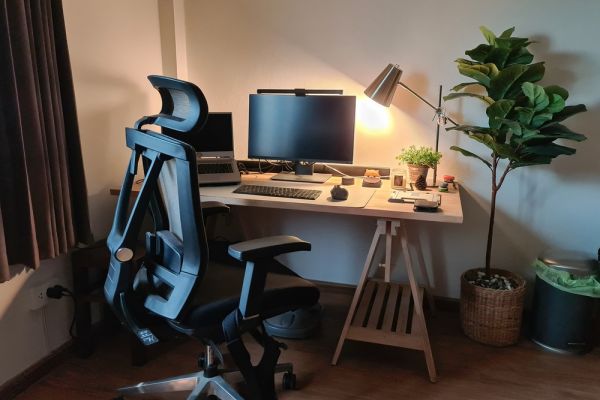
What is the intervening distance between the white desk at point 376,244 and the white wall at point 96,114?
53 centimetres

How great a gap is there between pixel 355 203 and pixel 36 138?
4.17 feet

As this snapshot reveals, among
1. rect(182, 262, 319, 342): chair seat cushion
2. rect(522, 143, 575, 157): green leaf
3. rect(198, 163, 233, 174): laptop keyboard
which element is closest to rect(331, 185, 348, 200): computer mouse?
rect(182, 262, 319, 342): chair seat cushion

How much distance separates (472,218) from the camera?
261 cm

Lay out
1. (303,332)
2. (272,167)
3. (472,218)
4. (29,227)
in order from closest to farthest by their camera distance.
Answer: (29,227), (303,332), (472,218), (272,167)

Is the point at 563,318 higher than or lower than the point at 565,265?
lower

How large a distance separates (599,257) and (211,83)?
224 centimetres

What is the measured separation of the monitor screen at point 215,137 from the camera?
101 inches

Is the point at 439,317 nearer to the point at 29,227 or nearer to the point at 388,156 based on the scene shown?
the point at 388,156

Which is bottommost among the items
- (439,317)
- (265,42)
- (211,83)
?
(439,317)

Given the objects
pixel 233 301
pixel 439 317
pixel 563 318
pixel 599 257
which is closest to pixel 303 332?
pixel 439 317

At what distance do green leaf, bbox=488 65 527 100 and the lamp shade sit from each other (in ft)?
1.47

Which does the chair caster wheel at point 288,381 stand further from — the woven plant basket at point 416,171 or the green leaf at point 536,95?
the green leaf at point 536,95

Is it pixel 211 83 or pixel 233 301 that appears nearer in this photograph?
pixel 233 301

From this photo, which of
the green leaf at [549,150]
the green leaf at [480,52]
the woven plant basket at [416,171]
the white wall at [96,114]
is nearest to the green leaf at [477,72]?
the green leaf at [480,52]
